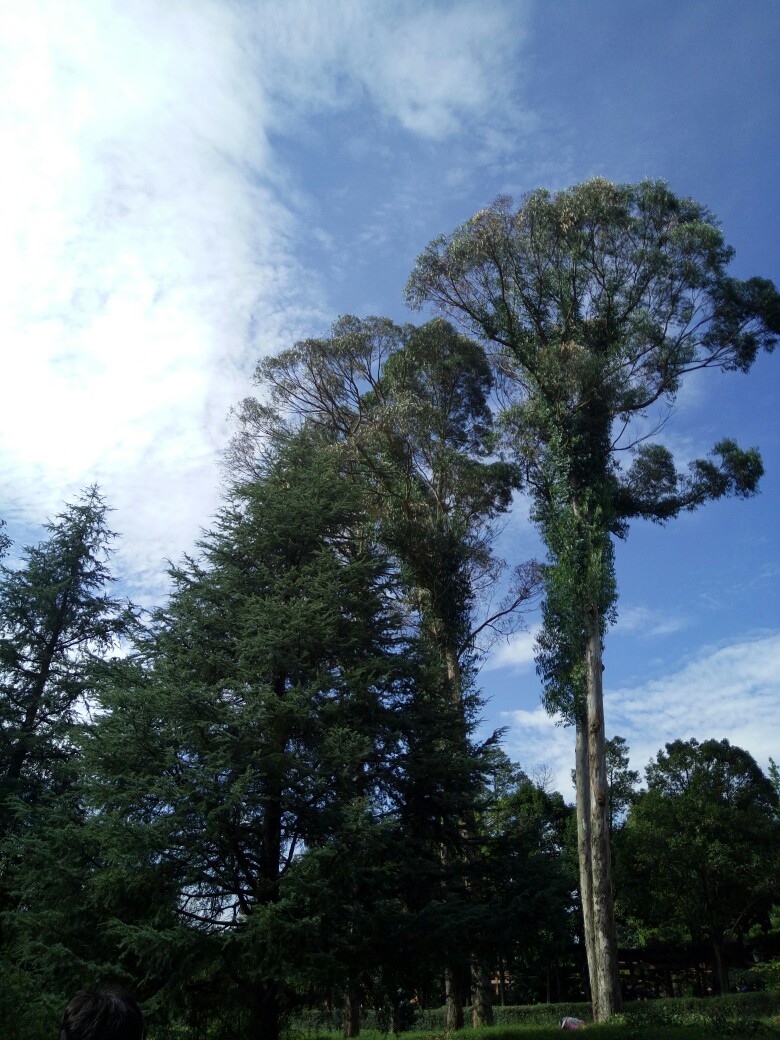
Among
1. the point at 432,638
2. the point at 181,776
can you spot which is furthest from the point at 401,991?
the point at 432,638

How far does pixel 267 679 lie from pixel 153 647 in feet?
8.21

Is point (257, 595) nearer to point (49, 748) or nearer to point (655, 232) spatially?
point (49, 748)

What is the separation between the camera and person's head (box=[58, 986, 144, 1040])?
2.33 metres

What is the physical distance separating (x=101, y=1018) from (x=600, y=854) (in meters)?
16.0

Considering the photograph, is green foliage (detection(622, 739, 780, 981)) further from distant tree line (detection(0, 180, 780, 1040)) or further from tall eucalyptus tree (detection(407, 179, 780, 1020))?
tall eucalyptus tree (detection(407, 179, 780, 1020))

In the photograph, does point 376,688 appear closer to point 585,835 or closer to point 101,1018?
point 585,835

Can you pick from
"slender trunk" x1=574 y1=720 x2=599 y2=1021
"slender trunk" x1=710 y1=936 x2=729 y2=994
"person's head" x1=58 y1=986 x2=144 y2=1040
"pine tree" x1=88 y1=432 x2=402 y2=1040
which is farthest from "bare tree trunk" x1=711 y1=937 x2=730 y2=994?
"person's head" x1=58 y1=986 x2=144 y2=1040

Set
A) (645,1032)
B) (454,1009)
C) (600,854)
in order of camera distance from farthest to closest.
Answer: (454,1009) → (600,854) → (645,1032)

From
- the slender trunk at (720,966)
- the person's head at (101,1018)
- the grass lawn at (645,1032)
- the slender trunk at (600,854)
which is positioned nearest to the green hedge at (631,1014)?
the grass lawn at (645,1032)

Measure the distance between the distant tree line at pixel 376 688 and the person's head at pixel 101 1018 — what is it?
8.46 metres

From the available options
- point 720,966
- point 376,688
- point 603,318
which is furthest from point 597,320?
point 720,966

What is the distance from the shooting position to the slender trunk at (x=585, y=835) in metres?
16.4

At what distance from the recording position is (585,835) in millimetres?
17719

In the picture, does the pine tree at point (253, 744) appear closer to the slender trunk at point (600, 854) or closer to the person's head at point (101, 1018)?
the slender trunk at point (600, 854)
